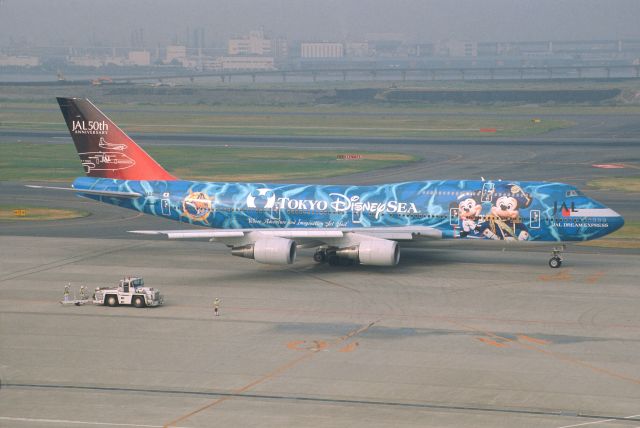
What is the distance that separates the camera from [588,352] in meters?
38.9

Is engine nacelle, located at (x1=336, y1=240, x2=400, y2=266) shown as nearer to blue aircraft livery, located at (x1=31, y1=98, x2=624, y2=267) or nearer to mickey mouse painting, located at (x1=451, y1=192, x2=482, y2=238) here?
blue aircraft livery, located at (x1=31, y1=98, x2=624, y2=267)

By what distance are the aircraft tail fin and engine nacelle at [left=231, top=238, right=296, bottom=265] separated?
1193 centimetres

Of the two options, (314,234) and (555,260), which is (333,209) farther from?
(555,260)

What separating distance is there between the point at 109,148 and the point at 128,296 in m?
16.9

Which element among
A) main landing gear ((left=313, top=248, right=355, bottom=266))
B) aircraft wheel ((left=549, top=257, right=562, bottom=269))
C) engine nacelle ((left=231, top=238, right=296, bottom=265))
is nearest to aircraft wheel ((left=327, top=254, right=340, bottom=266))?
main landing gear ((left=313, top=248, right=355, bottom=266))

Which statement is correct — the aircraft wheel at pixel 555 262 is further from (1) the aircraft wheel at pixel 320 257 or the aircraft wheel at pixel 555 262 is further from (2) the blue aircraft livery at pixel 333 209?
(1) the aircraft wheel at pixel 320 257

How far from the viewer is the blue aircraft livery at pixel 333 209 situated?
54062 mm

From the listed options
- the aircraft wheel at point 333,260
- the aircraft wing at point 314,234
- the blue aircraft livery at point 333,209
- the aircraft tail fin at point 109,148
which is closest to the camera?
the aircraft wing at point 314,234

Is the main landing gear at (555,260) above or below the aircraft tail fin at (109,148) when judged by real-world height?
below

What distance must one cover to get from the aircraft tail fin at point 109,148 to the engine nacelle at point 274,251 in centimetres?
1193

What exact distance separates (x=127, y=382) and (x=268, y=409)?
19.6 feet

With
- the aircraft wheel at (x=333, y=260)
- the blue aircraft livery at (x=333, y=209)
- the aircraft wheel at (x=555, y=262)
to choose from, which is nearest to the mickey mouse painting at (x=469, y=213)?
the blue aircraft livery at (x=333, y=209)

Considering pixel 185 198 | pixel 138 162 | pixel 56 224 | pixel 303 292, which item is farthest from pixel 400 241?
pixel 56 224

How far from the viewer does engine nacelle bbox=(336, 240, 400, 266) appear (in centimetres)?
5266
